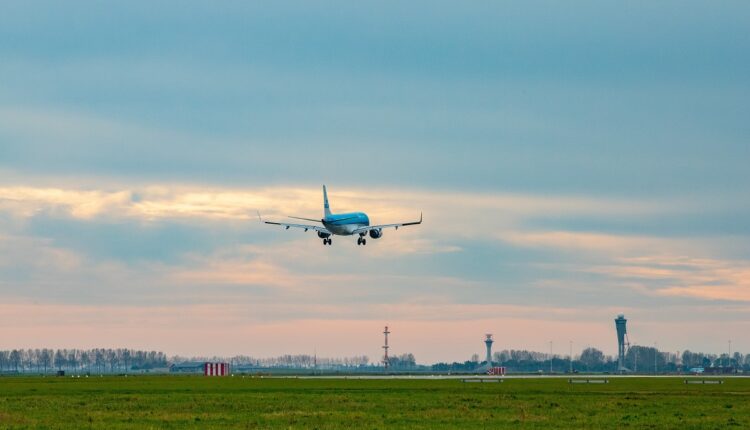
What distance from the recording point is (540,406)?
86.0 m

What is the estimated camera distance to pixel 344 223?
498ft

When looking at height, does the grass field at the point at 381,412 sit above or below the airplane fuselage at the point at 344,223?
below

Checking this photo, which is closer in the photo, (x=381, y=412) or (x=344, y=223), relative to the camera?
(x=381, y=412)

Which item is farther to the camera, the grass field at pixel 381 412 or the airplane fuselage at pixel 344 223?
the airplane fuselage at pixel 344 223

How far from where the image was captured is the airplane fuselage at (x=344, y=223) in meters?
152

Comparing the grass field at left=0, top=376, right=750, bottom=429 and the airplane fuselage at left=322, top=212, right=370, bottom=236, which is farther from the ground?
the airplane fuselage at left=322, top=212, right=370, bottom=236

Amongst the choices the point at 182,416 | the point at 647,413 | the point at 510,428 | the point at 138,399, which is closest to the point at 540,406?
the point at 647,413

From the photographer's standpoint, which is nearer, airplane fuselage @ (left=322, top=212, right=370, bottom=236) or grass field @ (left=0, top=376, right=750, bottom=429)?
grass field @ (left=0, top=376, right=750, bottom=429)

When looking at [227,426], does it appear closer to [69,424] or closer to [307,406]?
[69,424]

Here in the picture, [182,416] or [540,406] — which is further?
[540,406]

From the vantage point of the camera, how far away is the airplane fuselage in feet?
498

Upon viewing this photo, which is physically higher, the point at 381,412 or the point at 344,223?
the point at 344,223

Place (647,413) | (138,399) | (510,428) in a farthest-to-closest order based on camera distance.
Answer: (138,399), (647,413), (510,428)

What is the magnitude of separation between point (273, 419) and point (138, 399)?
35402 mm
